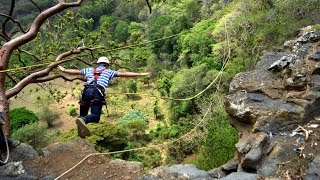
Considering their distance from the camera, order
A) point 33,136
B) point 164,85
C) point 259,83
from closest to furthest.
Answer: point 259,83 → point 33,136 → point 164,85

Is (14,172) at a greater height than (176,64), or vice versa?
(176,64)

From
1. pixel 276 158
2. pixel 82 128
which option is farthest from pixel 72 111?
pixel 276 158

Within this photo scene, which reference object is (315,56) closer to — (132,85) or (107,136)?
(107,136)

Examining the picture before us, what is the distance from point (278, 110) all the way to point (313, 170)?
4.91 ft

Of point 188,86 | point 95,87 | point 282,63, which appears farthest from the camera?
point 188,86

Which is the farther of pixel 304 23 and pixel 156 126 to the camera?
pixel 156 126

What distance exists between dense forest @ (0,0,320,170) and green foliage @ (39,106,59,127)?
2.4 inches

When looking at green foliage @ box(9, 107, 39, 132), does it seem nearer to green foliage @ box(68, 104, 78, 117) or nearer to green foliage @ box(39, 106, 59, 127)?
green foliage @ box(39, 106, 59, 127)

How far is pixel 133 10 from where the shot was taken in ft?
139

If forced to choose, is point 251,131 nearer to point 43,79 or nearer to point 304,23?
point 43,79

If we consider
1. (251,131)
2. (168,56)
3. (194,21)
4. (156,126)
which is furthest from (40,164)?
(194,21)

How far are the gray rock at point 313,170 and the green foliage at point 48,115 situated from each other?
2116cm

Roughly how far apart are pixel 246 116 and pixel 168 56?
77.5 ft

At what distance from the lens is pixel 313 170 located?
182 inches
